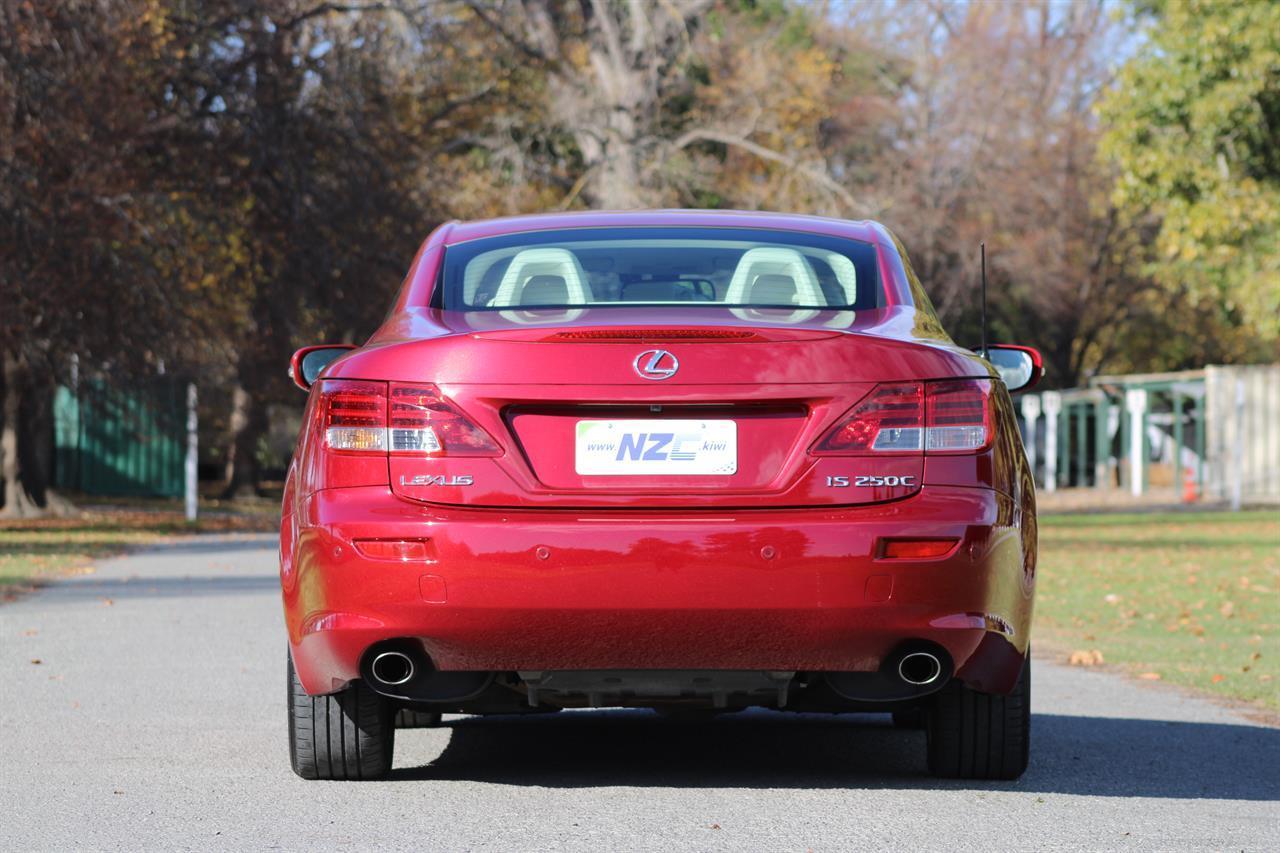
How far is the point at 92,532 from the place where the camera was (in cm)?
2603

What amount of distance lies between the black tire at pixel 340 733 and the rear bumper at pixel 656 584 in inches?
22.5

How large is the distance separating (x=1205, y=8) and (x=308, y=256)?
1203 cm

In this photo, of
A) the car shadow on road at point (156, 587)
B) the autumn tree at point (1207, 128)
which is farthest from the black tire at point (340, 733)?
the autumn tree at point (1207, 128)

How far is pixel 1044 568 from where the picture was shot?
20.8 metres

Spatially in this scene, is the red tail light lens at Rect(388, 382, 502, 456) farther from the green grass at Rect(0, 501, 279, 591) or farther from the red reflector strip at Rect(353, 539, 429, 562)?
the green grass at Rect(0, 501, 279, 591)

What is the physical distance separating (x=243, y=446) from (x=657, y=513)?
114ft

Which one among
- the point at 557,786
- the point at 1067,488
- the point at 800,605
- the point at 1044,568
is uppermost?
the point at 800,605

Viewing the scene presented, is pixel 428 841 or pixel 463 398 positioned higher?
pixel 463 398

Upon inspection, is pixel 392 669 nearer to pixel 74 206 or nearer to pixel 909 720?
pixel 909 720

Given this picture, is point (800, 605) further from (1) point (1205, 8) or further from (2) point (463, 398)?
(1) point (1205, 8)

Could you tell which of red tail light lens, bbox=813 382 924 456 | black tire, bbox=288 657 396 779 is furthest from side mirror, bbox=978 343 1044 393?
black tire, bbox=288 657 396 779

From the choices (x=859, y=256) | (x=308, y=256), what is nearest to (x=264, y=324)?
(x=308, y=256)

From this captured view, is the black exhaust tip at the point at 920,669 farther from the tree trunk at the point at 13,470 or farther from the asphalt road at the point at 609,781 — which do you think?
the tree trunk at the point at 13,470

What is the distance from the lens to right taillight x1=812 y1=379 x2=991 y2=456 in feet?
17.8
